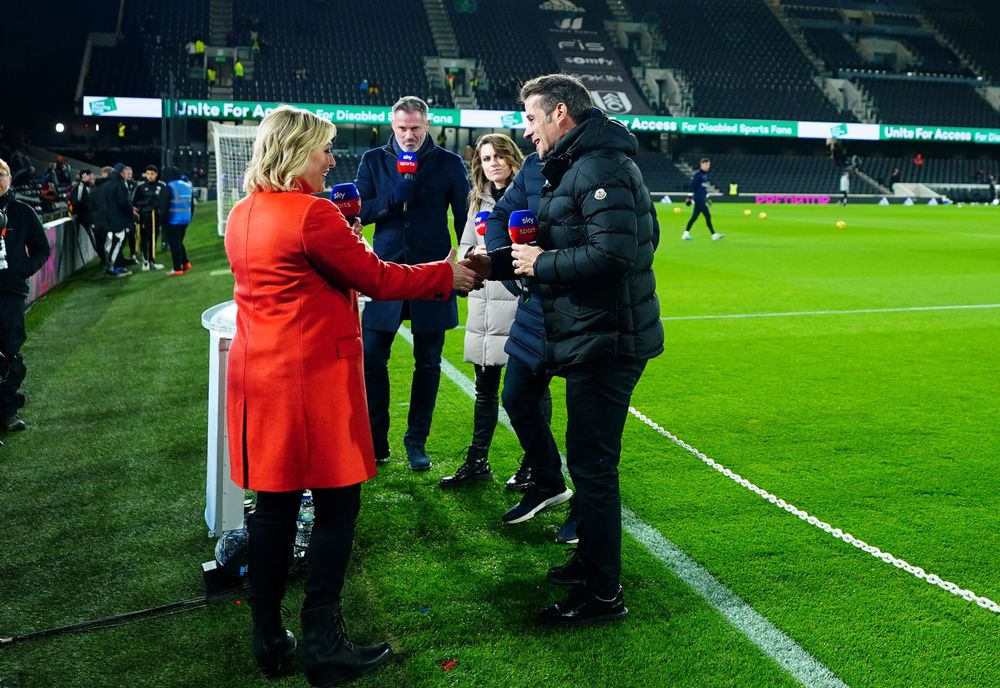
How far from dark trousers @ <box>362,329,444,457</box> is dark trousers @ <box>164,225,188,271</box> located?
36.9ft

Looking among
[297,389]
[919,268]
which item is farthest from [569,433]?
[919,268]

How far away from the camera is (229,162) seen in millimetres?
24297

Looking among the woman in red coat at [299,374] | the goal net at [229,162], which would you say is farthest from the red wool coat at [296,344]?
the goal net at [229,162]

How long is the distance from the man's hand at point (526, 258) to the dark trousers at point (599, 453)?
1.35 feet

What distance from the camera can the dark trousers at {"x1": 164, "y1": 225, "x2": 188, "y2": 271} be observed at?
15.6 metres

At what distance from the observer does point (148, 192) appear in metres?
16.5

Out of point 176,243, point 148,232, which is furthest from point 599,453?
point 148,232

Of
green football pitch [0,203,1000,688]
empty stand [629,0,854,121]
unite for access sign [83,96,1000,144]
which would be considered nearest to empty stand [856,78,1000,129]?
unite for access sign [83,96,1000,144]

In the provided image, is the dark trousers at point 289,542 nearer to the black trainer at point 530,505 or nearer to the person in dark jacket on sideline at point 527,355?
the person in dark jacket on sideline at point 527,355

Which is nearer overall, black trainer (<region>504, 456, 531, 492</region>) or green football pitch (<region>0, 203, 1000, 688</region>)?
green football pitch (<region>0, 203, 1000, 688</region>)

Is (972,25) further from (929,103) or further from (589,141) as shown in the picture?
(589,141)

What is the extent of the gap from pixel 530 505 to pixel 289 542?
5.55 ft

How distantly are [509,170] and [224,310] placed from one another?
5.44ft

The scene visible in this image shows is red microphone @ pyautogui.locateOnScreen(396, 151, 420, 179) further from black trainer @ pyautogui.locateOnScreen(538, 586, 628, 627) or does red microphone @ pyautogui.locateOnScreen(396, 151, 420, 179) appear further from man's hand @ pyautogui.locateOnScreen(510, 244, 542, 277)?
black trainer @ pyautogui.locateOnScreen(538, 586, 628, 627)
